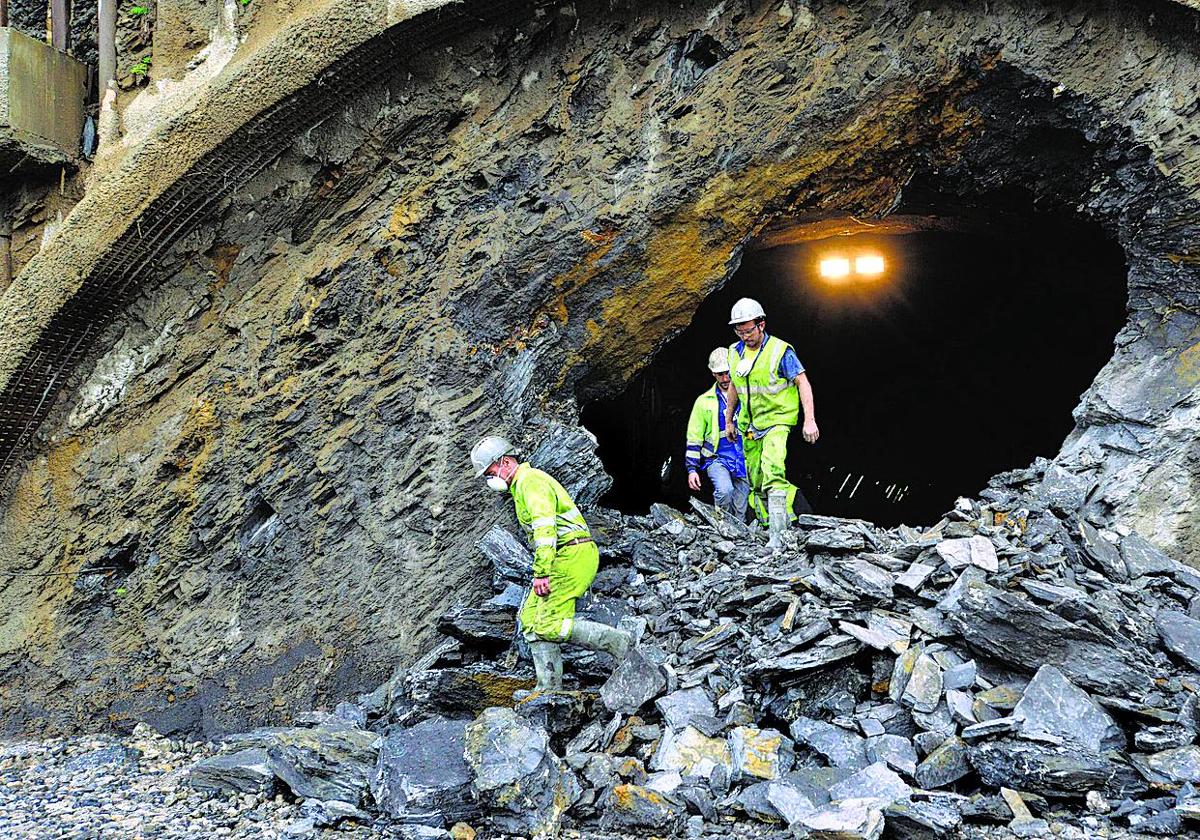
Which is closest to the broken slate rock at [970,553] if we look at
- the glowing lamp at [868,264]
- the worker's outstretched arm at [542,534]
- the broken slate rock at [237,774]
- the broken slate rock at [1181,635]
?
the broken slate rock at [1181,635]

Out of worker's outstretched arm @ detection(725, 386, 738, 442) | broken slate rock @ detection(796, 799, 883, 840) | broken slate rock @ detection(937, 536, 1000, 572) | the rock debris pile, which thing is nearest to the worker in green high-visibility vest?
worker's outstretched arm @ detection(725, 386, 738, 442)

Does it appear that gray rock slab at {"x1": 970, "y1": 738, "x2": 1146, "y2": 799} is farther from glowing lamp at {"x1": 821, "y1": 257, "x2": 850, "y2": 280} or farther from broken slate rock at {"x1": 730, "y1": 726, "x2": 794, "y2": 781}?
glowing lamp at {"x1": 821, "y1": 257, "x2": 850, "y2": 280}

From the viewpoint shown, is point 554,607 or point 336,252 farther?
point 336,252

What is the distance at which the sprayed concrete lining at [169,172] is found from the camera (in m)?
4.72

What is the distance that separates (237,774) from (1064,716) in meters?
3.33

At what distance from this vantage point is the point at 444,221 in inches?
210

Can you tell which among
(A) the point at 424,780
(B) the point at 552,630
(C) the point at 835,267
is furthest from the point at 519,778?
(C) the point at 835,267

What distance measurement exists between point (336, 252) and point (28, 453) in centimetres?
190

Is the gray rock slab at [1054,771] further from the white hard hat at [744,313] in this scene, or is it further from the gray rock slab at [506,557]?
the white hard hat at [744,313]

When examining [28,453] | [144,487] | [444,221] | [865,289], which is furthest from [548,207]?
[865,289]

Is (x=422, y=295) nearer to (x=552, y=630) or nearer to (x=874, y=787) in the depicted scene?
(x=552, y=630)

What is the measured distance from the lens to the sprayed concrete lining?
15.5 ft

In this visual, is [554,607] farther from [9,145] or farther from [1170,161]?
[1170,161]

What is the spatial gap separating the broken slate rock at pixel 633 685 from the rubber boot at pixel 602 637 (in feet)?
1.15
